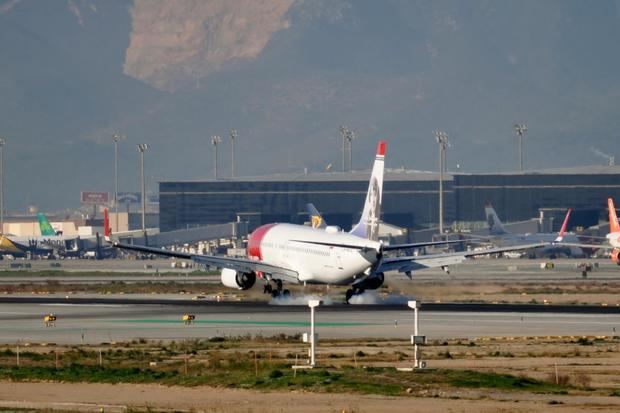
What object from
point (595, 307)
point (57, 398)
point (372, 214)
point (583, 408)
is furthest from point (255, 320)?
point (583, 408)

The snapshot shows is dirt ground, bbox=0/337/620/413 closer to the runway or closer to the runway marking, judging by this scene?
the runway

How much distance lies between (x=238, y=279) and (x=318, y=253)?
6.58 meters

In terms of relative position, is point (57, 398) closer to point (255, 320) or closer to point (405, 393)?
point (405, 393)

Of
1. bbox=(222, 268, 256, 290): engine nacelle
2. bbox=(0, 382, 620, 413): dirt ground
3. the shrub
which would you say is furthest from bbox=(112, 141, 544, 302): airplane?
bbox=(0, 382, 620, 413): dirt ground

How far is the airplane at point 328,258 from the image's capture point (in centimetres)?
9844

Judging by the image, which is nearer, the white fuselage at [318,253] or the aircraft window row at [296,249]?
the white fuselage at [318,253]

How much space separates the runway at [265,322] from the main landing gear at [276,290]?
2640 mm

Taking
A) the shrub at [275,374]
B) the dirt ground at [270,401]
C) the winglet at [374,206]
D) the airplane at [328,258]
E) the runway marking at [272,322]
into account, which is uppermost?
the winglet at [374,206]

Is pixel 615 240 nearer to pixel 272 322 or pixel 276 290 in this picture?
pixel 276 290

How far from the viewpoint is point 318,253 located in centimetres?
10212

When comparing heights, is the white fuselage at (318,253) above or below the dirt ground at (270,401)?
above

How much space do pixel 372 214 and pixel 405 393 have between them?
45.4 m

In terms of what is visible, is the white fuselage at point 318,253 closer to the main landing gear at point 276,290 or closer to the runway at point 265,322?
the main landing gear at point 276,290

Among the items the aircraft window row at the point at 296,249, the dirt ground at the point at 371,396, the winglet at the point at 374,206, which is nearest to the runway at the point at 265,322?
the aircraft window row at the point at 296,249
